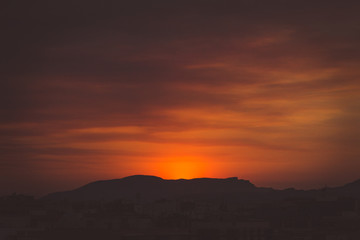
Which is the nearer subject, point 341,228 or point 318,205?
point 341,228

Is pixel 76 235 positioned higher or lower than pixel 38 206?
lower

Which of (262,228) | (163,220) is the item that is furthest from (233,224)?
(163,220)

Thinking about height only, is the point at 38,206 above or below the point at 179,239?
above

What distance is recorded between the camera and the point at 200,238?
83312 mm

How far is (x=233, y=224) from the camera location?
289ft

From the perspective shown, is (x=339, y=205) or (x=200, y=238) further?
(x=339, y=205)

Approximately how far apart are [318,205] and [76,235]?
53.3m

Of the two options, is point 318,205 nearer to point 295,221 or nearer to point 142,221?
point 295,221

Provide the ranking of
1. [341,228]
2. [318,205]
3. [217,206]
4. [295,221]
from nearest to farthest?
[341,228] < [295,221] < [318,205] < [217,206]

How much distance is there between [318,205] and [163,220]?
34.5 meters

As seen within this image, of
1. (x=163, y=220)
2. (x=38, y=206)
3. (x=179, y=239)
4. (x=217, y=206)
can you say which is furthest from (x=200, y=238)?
(x=38, y=206)

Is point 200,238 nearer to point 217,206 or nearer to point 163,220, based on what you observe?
point 163,220

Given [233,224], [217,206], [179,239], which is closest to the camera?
[179,239]

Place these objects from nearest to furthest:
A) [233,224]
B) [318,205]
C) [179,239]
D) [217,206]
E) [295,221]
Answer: [179,239] → [233,224] → [295,221] → [318,205] → [217,206]
